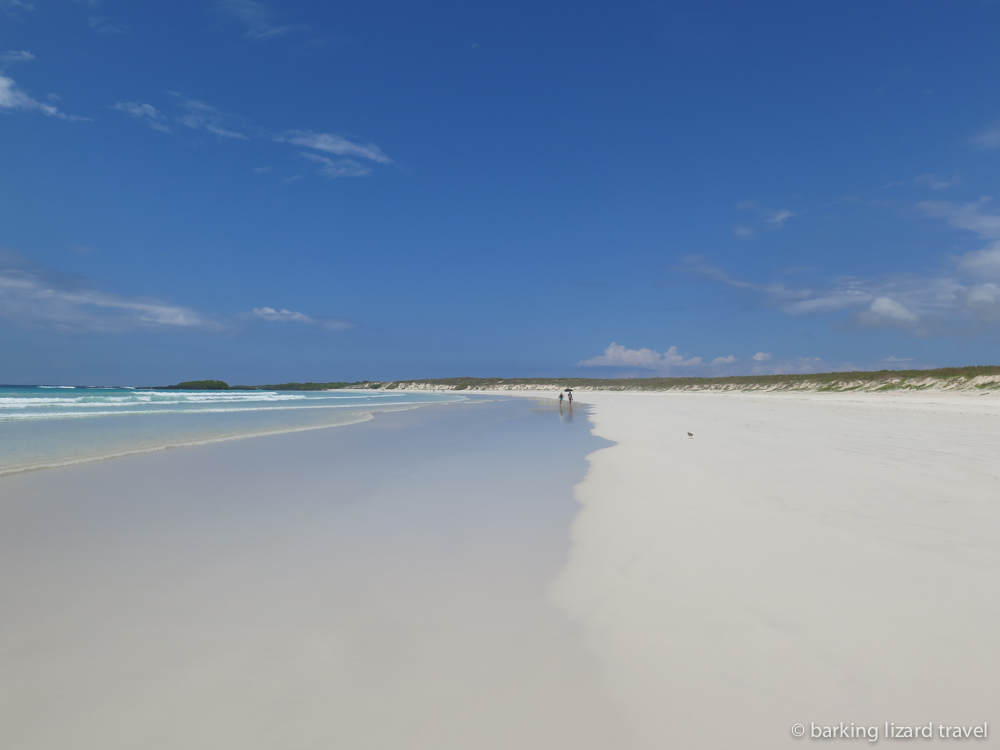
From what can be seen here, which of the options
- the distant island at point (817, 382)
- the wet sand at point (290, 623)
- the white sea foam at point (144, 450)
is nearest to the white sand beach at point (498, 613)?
the wet sand at point (290, 623)

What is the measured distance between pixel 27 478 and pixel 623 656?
408 inches

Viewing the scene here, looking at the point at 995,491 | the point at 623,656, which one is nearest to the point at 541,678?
the point at 623,656

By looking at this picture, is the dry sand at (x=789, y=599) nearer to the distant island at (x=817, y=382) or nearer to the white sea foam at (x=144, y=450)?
the white sea foam at (x=144, y=450)

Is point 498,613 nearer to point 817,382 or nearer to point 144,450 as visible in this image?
point 144,450

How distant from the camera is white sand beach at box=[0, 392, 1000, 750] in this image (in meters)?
2.57

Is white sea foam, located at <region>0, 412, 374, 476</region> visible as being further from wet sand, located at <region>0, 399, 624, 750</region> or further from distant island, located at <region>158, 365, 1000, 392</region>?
distant island, located at <region>158, 365, 1000, 392</region>

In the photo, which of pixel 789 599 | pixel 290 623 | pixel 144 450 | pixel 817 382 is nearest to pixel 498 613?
pixel 290 623

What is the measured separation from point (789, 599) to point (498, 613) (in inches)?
87.1

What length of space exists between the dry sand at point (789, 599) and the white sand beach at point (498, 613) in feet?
0.07

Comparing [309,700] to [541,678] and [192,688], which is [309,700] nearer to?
[192,688]

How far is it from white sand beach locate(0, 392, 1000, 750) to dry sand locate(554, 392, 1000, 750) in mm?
20

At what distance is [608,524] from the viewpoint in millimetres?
5973

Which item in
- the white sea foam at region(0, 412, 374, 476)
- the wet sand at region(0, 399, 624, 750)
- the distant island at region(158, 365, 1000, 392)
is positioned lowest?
the wet sand at region(0, 399, 624, 750)

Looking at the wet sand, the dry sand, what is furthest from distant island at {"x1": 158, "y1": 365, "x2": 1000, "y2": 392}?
the wet sand
